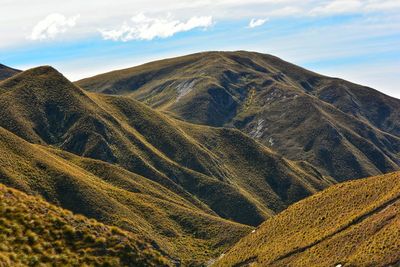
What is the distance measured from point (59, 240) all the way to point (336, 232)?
8106 centimetres

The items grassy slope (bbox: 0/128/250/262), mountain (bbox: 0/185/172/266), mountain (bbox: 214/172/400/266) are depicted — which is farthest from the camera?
grassy slope (bbox: 0/128/250/262)

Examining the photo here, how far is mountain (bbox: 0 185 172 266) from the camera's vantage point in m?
23.8

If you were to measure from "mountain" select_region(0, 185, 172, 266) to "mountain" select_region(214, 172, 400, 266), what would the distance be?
60.7 meters

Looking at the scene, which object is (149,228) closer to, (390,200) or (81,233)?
(390,200)

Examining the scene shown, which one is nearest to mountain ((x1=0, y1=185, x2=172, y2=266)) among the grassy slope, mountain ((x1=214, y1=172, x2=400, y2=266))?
mountain ((x1=214, y1=172, x2=400, y2=266))

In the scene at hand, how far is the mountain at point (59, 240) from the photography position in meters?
23.8

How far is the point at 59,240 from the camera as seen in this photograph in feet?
82.8

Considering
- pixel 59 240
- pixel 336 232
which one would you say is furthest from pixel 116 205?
pixel 59 240

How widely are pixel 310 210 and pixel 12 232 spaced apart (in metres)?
98.8

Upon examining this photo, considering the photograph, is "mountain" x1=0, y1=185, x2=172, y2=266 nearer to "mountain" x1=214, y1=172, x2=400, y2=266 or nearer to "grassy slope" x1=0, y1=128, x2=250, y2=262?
"mountain" x1=214, y1=172, x2=400, y2=266

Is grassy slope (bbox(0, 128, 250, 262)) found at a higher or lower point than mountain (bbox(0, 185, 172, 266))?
lower

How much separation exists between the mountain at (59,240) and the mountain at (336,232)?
60.7 metres

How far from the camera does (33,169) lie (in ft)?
523

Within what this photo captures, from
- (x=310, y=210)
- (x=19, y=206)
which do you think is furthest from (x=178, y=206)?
(x=19, y=206)
